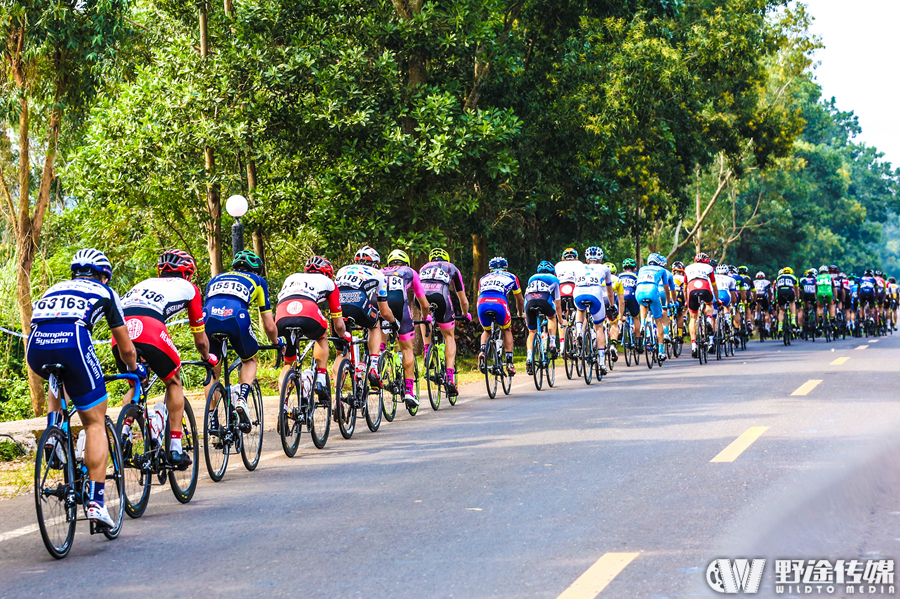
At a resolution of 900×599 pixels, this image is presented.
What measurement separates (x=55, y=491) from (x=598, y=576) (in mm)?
3337

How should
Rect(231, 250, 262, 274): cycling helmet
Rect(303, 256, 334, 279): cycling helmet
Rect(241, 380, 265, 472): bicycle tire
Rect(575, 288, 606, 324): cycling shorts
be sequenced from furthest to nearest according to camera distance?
Rect(575, 288, 606, 324): cycling shorts
Rect(303, 256, 334, 279): cycling helmet
Rect(231, 250, 262, 274): cycling helmet
Rect(241, 380, 265, 472): bicycle tire

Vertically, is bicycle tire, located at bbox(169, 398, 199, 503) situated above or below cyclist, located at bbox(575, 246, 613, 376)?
below

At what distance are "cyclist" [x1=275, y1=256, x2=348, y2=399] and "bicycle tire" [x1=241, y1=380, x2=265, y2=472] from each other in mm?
528

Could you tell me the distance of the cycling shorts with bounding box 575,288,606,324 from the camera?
Answer: 17.5 metres

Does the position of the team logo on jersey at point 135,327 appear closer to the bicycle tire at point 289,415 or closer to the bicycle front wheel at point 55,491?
the bicycle front wheel at point 55,491

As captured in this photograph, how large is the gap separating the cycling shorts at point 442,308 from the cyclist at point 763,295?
55.6ft

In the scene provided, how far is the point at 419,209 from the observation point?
21.0 meters

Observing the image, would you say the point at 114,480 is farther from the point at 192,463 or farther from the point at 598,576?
the point at 598,576

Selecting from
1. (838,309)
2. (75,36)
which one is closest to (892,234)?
(838,309)

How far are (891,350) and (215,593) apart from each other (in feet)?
75.1

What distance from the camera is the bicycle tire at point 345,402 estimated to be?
452 inches

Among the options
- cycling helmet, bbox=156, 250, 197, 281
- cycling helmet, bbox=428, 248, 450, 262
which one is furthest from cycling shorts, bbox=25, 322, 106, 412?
cycling helmet, bbox=428, 248, 450, 262

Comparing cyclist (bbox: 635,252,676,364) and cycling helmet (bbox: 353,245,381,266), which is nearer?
cycling helmet (bbox: 353,245,381,266)

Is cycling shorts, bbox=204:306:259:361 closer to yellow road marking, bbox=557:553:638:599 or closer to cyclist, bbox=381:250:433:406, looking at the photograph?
cyclist, bbox=381:250:433:406
